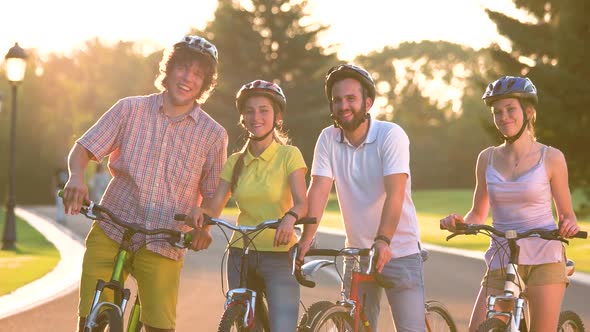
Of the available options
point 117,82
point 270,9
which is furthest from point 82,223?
point 117,82

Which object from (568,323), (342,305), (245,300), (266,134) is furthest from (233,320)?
(568,323)

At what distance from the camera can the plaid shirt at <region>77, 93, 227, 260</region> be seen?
6.42m

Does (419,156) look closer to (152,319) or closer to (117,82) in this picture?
(117,82)

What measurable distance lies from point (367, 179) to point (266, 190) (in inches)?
22.3

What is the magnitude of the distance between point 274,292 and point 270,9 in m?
65.2

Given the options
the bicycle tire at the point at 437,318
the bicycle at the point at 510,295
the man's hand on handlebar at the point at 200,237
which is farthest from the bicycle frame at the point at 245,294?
the bicycle tire at the point at 437,318

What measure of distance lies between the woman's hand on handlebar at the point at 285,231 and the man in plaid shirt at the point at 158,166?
46 centimetres

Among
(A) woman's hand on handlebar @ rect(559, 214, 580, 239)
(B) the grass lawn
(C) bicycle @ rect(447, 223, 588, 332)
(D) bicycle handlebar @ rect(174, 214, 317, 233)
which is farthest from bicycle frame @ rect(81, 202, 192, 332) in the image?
(B) the grass lawn

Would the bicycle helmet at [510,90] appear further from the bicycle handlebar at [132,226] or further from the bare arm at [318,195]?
the bicycle handlebar at [132,226]

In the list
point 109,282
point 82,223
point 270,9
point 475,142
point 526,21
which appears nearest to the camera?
point 109,282

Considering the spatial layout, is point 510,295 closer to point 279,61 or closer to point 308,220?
point 308,220

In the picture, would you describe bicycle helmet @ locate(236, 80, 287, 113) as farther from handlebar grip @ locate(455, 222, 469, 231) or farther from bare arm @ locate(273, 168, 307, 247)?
handlebar grip @ locate(455, 222, 469, 231)

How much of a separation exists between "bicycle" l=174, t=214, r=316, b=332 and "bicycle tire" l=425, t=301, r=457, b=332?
3.72 ft

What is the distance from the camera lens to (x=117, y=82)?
323 ft
